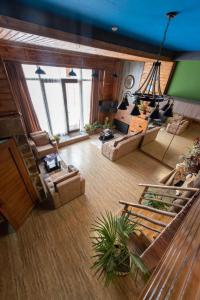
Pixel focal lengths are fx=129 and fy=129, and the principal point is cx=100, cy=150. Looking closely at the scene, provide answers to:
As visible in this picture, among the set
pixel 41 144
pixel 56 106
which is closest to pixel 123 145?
pixel 41 144

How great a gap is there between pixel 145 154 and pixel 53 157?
147 inches

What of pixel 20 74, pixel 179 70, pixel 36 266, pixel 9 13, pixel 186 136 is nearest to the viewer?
pixel 9 13

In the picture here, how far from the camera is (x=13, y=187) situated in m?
2.56

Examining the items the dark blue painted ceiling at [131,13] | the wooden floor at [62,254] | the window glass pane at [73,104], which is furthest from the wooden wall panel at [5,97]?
the window glass pane at [73,104]

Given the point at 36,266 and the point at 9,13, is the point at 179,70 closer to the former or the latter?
the point at 9,13

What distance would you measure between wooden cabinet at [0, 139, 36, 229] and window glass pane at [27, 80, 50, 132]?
3.48m

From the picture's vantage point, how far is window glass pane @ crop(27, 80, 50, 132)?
16.2 ft

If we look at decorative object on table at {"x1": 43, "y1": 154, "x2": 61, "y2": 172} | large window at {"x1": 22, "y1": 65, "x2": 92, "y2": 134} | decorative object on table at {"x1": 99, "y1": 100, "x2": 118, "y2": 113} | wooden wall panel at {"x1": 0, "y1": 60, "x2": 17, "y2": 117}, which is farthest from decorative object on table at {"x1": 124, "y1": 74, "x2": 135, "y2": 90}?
wooden wall panel at {"x1": 0, "y1": 60, "x2": 17, "y2": 117}

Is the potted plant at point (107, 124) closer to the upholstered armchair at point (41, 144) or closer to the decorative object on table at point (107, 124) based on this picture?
the decorative object on table at point (107, 124)

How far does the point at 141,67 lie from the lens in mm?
5445

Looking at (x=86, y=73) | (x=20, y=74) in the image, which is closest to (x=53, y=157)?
(x=20, y=74)

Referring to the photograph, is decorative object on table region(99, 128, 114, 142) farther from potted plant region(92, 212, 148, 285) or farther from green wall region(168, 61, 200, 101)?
potted plant region(92, 212, 148, 285)

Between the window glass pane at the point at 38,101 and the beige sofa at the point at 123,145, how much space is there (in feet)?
9.63

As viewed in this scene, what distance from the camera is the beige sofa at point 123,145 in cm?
495
